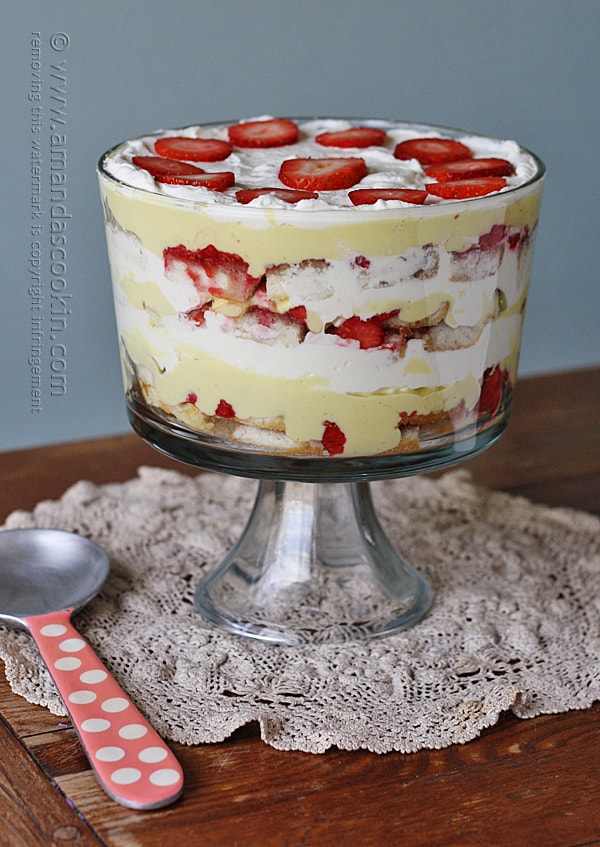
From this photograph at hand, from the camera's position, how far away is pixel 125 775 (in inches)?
25.8

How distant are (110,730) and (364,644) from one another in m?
0.23

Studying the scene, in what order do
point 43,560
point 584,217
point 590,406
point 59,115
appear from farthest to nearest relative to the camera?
1. point 584,217
2. point 59,115
3. point 590,406
4. point 43,560

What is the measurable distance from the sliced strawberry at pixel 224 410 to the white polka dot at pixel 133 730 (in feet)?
0.68

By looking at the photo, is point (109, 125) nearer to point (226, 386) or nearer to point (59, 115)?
point (59, 115)

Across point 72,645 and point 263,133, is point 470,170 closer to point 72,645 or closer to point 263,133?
point 263,133

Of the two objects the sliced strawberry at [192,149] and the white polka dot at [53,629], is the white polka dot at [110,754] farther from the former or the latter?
the sliced strawberry at [192,149]

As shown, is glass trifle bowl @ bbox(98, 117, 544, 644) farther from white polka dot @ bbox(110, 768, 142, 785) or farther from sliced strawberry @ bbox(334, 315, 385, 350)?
white polka dot @ bbox(110, 768, 142, 785)

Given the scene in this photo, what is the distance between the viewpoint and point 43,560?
91 centimetres

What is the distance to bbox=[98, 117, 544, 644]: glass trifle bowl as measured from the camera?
2.27 ft

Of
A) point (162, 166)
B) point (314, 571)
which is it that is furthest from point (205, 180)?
point (314, 571)

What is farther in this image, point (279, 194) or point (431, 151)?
point (431, 151)

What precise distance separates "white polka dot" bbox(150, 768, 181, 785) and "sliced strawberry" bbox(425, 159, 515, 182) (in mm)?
441

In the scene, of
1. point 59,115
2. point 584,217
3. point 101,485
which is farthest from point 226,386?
point 584,217

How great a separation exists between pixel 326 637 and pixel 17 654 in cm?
23
